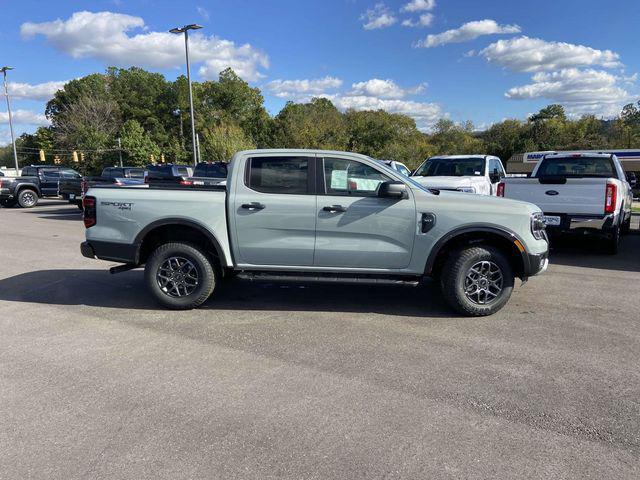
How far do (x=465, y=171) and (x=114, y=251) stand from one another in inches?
345

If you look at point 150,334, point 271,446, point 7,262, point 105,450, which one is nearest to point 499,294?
point 271,446

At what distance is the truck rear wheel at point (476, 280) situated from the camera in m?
5.29

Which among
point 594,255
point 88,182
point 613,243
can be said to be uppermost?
point 88,182

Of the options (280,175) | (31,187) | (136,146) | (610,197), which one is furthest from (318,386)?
(136,146)

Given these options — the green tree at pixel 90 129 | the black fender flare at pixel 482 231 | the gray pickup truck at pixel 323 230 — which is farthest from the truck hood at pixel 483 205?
the green tree at pixel 90 129

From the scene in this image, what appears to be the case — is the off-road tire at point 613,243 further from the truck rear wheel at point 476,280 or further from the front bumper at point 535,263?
the truck rear wheel at point 476,280

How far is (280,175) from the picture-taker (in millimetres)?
5477

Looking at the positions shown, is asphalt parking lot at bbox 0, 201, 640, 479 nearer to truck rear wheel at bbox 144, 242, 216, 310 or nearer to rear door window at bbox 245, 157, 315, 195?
truck rear wheel at bbox 144, 242, 216, 310

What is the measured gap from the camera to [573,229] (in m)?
8.47

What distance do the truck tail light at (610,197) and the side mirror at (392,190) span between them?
4.89 m

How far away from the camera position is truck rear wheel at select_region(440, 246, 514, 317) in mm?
5285

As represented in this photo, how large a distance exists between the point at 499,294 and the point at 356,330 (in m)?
1.70

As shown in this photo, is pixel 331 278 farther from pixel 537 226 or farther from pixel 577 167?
pixel 577 167

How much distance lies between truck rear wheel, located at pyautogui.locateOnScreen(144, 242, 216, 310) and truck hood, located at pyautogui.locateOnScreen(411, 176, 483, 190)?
605 centimetres
